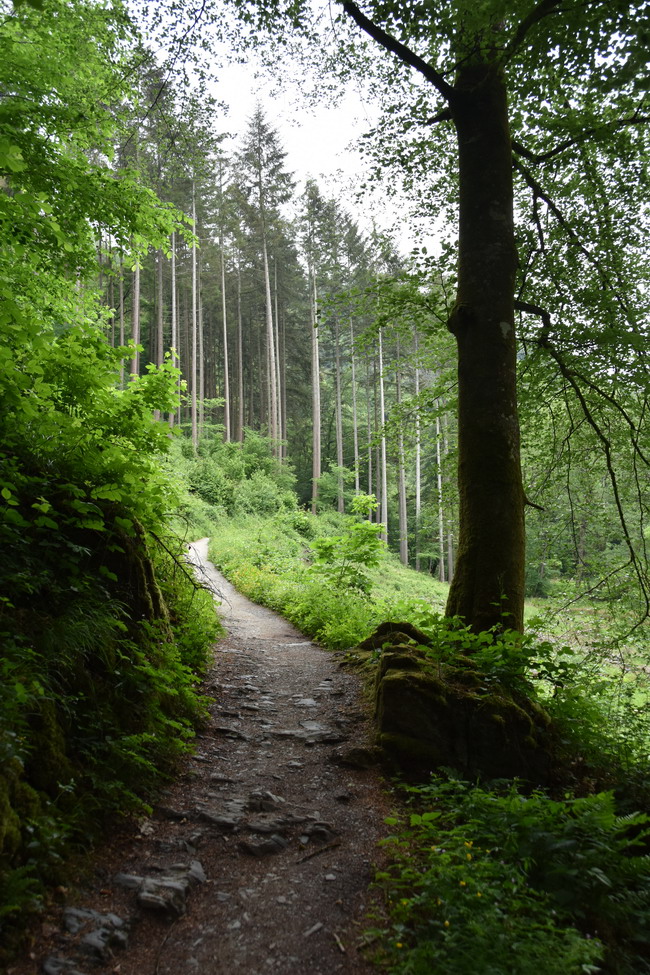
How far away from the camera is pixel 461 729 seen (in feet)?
12.5

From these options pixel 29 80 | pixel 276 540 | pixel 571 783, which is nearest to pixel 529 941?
pixel 571 783

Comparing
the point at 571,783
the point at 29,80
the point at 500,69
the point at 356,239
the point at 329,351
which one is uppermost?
the point at 356,239

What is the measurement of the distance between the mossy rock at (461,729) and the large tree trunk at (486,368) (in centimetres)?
114

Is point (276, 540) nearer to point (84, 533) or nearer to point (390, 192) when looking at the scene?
point (390, 192)

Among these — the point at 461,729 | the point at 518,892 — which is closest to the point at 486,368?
the point at 461,729

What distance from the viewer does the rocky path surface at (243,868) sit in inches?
82.8

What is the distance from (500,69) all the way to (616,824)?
6.32 m

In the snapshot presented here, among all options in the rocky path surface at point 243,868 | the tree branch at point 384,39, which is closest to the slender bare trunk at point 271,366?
the tree branch at point 384,39

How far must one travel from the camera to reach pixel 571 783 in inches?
148

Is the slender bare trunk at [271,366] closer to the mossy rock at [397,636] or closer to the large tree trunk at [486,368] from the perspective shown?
the large tree trunk at [486,368]

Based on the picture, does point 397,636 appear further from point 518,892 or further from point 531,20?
point 531,20

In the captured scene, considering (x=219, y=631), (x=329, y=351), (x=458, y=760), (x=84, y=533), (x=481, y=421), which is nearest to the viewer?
(x=458, y=760)

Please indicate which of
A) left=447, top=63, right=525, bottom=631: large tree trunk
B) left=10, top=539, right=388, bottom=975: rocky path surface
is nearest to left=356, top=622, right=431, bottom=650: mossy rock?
left=447, top=63, right=525, bottom=631: large tree trunk

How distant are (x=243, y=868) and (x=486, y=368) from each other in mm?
4700
